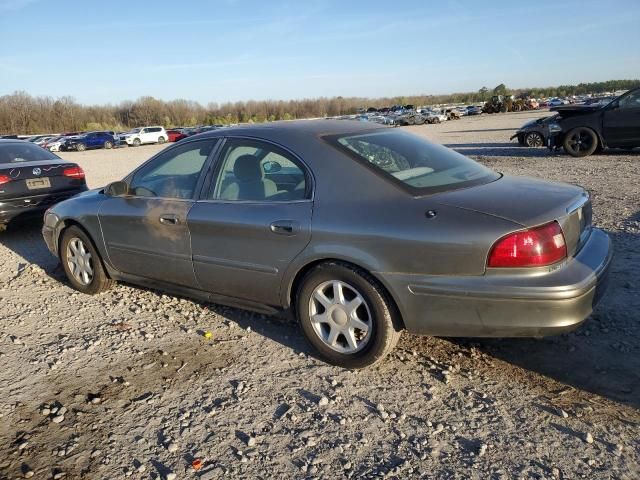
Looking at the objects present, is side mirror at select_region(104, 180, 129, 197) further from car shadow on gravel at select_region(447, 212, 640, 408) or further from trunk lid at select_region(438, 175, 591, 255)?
car shadow on gravel at select_region(447, 212, 640, 408)

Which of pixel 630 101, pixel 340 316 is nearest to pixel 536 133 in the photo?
pixel 630 101

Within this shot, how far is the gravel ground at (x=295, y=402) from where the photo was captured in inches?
102

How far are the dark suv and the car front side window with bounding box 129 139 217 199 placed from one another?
1643 inches

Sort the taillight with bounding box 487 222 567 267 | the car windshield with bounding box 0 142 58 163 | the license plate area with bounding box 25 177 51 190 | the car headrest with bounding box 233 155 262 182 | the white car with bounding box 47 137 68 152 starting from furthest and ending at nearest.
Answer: the white car with bounding box 47 137 68 152 < the car windshield with bounding box 0 142 58 163 < the license plate area with bounding box 25 177 51 190 < the car headrest with bounding box 233 155 262 182 < the taillight with bounding box 487 222 567 267

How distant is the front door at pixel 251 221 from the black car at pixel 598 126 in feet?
36.0

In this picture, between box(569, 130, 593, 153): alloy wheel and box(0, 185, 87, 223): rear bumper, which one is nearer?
box(0, 185, 87, 223): rear bumper

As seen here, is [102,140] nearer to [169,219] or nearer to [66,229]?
[66,229]

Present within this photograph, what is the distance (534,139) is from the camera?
1706cm

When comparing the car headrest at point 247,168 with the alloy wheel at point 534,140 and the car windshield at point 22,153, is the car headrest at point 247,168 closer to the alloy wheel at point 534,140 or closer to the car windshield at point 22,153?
the car windshield at point 22,153

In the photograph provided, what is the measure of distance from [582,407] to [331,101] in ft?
432

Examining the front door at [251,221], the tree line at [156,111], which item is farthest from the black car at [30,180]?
the tree line at [156,111]

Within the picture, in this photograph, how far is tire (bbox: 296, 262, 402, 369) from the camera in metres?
3.24

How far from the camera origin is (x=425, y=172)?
3559 mm

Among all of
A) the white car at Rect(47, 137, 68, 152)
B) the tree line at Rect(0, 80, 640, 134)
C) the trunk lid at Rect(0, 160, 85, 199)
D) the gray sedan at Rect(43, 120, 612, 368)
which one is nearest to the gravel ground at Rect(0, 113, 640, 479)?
the gray sedan at Rect(43, 120, 612, 368)
